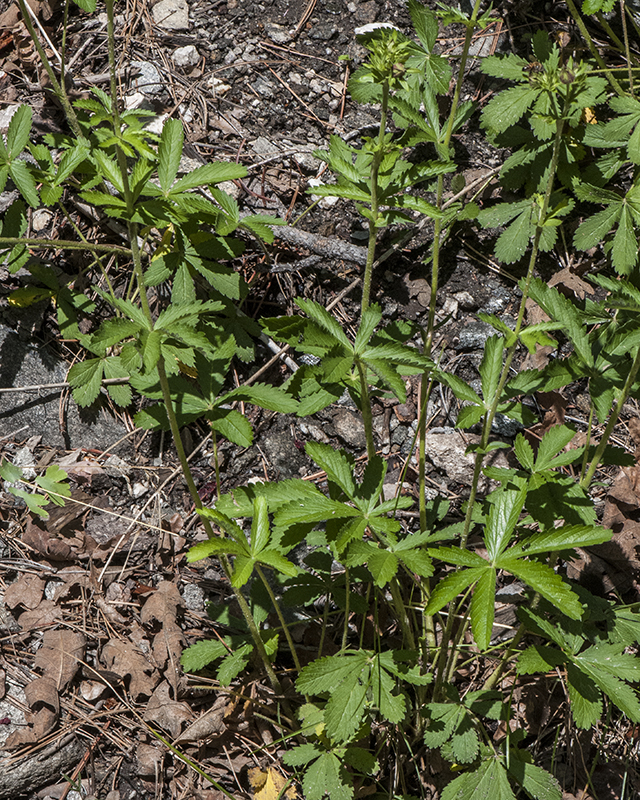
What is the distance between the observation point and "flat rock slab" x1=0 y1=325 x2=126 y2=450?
9.55 ft

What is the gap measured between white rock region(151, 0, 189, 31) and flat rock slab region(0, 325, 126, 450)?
1879 mm

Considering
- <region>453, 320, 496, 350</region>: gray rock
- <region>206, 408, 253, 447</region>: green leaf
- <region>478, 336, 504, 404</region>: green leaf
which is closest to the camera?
<region>478, 336, 504, 404</region>: green leaf

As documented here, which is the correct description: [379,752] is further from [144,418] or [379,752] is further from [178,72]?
[178,72]

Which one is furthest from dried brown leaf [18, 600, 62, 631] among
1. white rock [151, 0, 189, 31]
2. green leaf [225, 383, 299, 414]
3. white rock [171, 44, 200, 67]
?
white rock [151, 0, 189, 31]

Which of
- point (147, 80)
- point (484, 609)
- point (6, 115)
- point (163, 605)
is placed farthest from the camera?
point (147, 80)

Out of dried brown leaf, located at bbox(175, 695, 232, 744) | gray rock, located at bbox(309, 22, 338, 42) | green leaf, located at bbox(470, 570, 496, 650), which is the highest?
gray rock, located at bbox(309, 22, 338, 42)

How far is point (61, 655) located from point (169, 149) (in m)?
1.96

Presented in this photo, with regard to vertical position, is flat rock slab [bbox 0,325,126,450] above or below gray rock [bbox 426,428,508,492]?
above

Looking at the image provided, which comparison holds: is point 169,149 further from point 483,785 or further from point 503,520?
point 483,785

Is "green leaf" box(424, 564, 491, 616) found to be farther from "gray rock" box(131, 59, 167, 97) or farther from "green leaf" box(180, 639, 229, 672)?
"gray rock" box(131, 59, 167, 97)

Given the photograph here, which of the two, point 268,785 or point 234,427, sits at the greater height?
point 234,427

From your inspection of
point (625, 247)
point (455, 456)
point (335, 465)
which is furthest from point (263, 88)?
point (335, 465)

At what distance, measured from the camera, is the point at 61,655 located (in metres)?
2.54

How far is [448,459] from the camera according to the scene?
2902 millimetres
